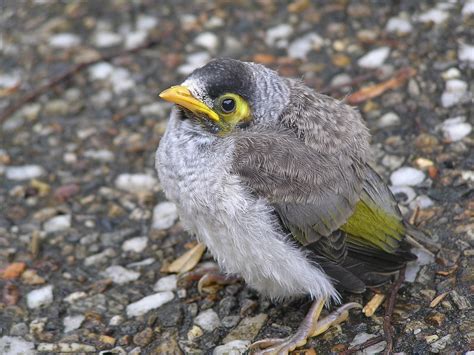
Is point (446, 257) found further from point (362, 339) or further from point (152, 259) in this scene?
point (152, 259)

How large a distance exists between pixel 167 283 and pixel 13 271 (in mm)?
1141

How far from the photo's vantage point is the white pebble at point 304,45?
24.5 feet

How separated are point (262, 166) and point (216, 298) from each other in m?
1.15

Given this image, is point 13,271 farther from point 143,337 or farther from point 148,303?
point 143,337

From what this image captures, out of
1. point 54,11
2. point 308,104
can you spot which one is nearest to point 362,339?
point 308,104

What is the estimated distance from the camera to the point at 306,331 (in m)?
4.79

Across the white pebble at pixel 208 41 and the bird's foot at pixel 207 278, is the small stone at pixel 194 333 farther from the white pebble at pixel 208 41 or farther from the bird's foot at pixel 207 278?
the white pebble at pixel 208 41

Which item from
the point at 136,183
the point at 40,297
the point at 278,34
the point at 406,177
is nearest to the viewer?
the point at 40,297

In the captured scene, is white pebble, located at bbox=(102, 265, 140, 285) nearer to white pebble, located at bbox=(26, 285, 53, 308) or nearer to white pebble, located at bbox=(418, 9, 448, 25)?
white pebble, located at bbox=(26, 285, 53, 308)

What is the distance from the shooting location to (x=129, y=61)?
768 centimetres

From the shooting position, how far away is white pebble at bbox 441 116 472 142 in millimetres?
6082

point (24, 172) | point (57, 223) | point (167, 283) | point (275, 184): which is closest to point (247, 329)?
point (167, 283)

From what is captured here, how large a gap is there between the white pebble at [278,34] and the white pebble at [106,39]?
1.54m

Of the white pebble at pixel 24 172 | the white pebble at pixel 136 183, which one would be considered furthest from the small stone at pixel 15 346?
the white pebble at pixel 24 172
